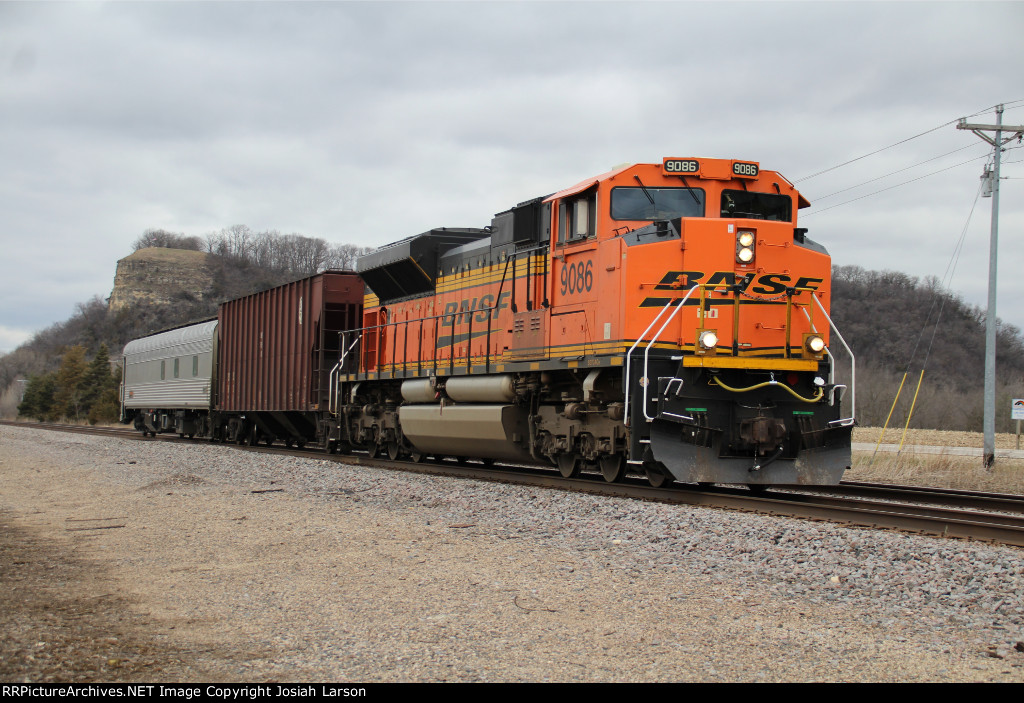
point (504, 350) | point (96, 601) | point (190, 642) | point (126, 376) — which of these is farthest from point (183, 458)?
point (126, 376)

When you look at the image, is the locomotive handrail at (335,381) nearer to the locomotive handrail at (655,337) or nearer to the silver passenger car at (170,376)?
the silver passenger car at (170,376)

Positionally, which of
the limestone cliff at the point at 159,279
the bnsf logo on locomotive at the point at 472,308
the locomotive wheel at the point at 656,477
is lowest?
the locomotive wheel at the point at 656,477

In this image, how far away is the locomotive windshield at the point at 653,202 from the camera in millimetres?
10781

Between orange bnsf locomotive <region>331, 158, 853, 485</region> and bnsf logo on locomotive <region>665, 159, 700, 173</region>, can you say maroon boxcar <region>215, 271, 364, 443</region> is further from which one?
bnsf logo on locomotive <region>665, 159, 700, 173</region>

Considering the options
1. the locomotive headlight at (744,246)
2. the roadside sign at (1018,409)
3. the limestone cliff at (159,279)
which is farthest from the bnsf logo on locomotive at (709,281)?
the limestone cliff at (159,279)

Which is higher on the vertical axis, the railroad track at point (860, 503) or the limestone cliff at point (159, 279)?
the limestone cliff at point (159, 279)

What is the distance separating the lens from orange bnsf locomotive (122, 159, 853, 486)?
10086mm

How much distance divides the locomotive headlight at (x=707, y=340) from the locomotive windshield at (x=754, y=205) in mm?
1685

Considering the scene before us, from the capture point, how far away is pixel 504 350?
1298 centimetres

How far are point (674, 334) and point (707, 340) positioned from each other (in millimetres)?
468

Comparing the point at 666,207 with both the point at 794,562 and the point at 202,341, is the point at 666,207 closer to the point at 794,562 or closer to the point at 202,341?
the point at 794,562

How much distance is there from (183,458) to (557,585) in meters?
13.0

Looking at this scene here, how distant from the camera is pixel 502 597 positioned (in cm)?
561

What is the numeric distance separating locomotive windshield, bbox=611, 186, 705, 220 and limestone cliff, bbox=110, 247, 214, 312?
11270cm
